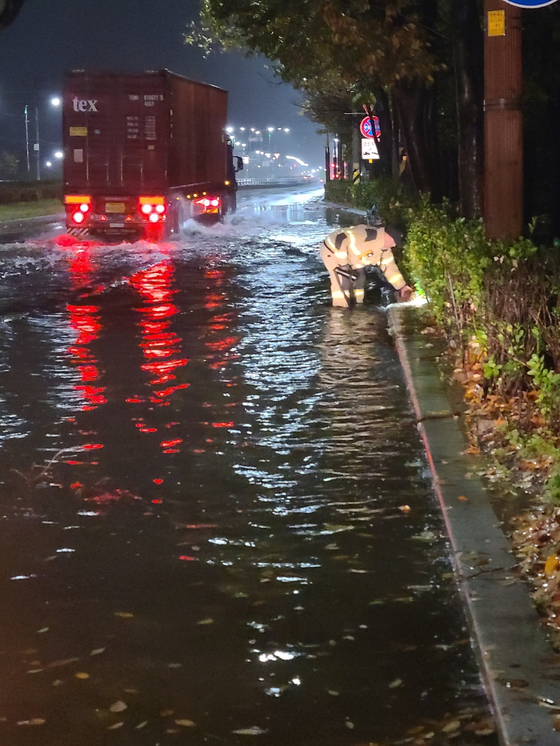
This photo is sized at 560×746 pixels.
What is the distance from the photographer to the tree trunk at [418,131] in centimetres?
2077

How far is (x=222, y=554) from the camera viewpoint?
5.64 metres

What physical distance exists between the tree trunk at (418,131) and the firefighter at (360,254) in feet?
22.7

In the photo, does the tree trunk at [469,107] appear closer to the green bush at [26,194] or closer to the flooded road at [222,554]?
the flooded road at [222,554]

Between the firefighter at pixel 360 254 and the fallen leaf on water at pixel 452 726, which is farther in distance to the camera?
the firefighter at pixel 360 254

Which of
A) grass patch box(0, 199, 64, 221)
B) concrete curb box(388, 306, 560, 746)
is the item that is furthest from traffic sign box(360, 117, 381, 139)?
concrete curb box(388, 306, 560, 746)

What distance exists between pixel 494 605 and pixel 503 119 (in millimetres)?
6319

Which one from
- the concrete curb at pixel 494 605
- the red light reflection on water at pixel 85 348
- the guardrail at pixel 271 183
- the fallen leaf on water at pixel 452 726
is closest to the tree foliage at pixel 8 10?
the red light reflection on water at pixel 85 348

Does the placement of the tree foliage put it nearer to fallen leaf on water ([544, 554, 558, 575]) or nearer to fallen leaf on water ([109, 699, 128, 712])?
fallen leaf on water ([544, 554, 558, 575])

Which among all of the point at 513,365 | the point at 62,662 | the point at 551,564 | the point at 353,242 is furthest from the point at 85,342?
the point at 551,564

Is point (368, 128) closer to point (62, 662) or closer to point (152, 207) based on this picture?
point (152, 207)

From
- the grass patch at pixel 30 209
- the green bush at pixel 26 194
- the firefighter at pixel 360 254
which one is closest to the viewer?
the firefighter at pixel 360 254

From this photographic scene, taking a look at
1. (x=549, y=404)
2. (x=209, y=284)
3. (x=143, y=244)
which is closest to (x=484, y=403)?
(x=549, y=404)

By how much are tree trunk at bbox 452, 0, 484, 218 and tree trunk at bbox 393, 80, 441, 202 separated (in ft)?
18.5

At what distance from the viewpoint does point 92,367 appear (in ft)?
35.1
